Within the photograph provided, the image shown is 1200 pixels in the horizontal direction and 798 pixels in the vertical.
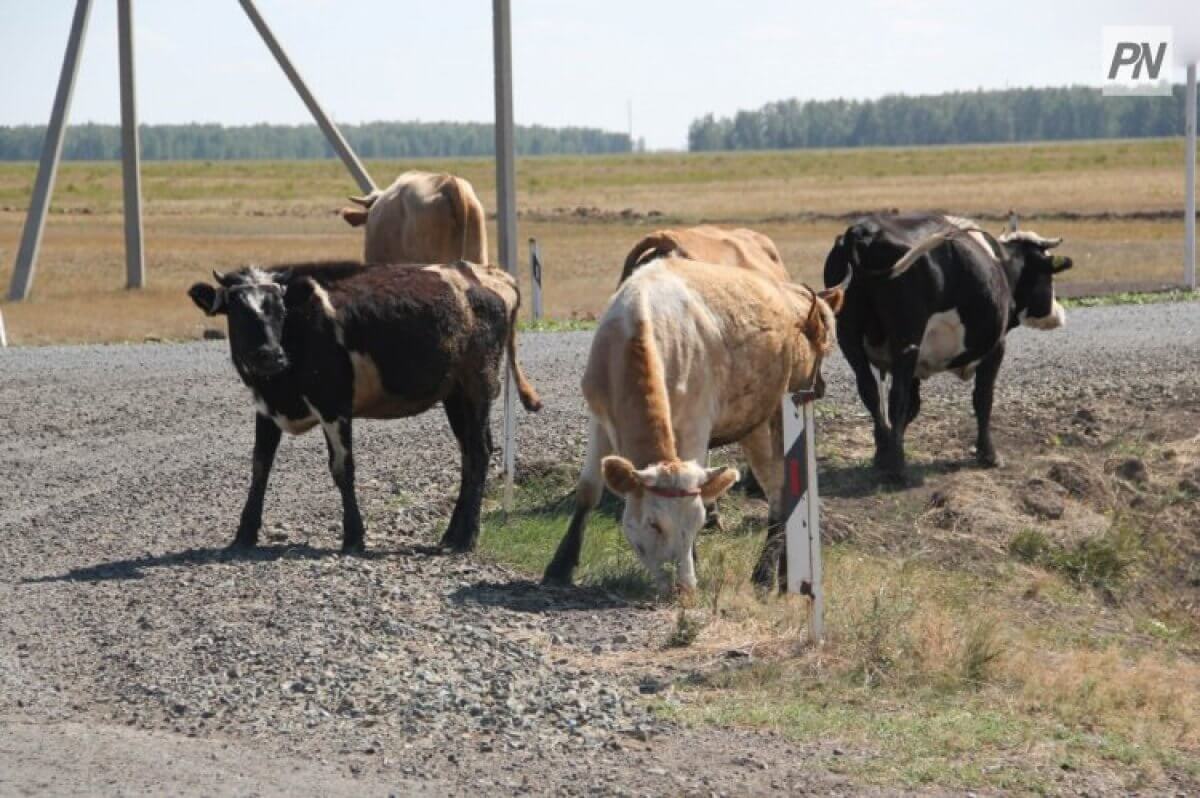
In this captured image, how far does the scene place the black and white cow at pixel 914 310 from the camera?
1475cm

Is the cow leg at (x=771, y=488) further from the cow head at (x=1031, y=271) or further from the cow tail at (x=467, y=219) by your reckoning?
the cow head at (x=1031, y=271)

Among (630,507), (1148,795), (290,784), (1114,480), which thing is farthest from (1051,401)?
(290,784)

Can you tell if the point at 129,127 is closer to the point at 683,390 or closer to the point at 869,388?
the point at 869,388

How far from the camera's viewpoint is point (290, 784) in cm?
723

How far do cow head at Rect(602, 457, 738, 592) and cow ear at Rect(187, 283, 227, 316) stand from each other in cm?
304

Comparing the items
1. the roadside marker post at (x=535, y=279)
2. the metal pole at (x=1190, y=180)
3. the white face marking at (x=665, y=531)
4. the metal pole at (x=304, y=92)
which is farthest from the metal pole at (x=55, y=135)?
the white face marking at (x=665, y=531)

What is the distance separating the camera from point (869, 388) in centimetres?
1527

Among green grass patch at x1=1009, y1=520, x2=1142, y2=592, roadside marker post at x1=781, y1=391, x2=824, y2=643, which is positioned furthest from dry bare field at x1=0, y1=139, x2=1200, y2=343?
roadside marker post at x1=781, y1=391, x2=824, y2=643

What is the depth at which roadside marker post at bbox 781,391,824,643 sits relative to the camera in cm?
935

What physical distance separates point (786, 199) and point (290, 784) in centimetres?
8002

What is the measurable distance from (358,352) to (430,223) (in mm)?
5242

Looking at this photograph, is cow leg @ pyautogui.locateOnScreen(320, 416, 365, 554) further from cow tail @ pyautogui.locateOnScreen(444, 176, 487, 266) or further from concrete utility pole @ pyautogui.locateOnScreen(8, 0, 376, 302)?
concrete utility pole @ pyautogui.locateOnScreen(8, 0, 376, 302)

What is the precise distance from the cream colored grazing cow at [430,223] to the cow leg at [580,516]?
6043mm

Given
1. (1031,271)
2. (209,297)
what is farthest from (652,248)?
(1031,271)
